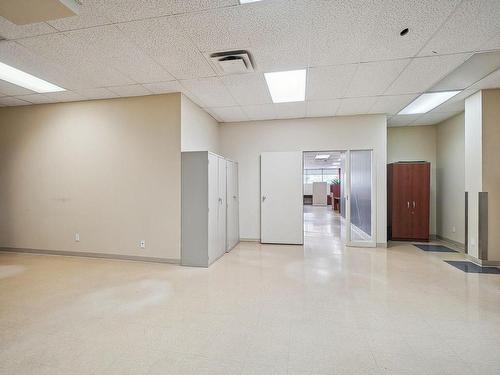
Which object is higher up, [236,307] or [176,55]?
[176,55]

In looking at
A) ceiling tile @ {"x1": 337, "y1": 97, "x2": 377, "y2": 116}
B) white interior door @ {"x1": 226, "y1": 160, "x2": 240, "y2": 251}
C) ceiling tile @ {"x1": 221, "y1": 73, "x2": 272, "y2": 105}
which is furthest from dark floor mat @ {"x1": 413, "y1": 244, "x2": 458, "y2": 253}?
ceiling tile @ {"x1": 221, "y1": 73, "x2": 272, "y2": 105}

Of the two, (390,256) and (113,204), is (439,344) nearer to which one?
(390,256)

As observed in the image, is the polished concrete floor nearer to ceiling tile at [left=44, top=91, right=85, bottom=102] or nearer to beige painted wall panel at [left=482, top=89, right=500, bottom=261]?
beige painted wall panel at [left=482, top=89, right=500, bottom=261]

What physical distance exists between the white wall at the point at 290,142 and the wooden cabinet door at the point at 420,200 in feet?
3.79

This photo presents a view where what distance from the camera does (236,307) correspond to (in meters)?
2.69

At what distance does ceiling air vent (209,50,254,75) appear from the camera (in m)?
3.02

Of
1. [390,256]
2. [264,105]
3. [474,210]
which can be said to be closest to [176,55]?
[264,105]

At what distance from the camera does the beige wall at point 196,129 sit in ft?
14.3

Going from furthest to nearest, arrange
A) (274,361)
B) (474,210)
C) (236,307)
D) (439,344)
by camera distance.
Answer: (474,210), (236,307), (439,344), (274,361)

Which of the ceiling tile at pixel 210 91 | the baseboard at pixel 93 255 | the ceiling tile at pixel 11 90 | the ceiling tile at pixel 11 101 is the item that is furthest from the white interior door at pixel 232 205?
the ceiling tile at pixel 11 101

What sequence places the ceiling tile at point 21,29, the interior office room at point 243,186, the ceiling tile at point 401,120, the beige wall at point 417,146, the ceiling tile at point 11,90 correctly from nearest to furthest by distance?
the interior office room at point 243,186 → the ceiling tile at point 21,29 → the ceiling tile at point 11,90 → the ceiling tile at point 401,120 → the beige wall at point 417,146

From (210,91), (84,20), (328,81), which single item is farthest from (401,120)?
(84,20)

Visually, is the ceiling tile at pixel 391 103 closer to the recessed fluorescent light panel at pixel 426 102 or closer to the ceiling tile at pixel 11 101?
the recessed fluorescent light panel at pixel 426 102

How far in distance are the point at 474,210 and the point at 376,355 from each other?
3.95 m
